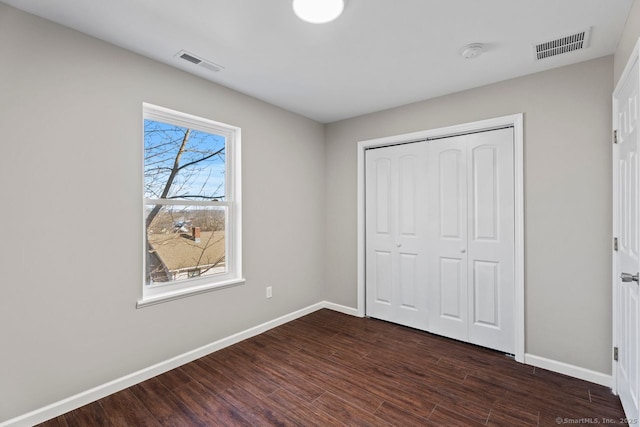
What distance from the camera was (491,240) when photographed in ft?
9.59

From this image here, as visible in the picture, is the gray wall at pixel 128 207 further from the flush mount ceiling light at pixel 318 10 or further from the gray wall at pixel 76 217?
the flush mount ceiling light at pixel 318 10

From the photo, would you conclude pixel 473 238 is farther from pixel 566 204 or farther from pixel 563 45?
pixel 563 45

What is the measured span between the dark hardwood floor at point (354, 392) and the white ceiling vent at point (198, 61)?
8.30 feet

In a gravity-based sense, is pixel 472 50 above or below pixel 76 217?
above

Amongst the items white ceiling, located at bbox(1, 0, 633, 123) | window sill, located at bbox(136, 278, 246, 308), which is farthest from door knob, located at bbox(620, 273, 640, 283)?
window sill, located at bbox(136, 278, 246, 308)

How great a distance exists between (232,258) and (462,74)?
2.77m

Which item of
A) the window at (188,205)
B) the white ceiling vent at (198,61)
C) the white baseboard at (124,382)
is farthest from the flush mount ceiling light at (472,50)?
the white baseboard at (124,382)

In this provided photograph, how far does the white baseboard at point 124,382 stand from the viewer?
188cm

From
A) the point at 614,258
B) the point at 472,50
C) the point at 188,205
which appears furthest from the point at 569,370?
the point at 188,205

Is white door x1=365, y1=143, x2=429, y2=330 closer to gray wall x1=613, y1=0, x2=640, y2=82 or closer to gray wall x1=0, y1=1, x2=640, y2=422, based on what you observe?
gray wall x1=0, y1=1, x2=640, y2=422

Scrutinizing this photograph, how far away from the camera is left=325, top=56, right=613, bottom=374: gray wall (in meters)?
2.37

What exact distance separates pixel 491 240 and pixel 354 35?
2.19 meters

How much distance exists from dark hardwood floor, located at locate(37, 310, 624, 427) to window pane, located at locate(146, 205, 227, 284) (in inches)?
31.2

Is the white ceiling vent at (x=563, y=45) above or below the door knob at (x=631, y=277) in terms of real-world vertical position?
above
